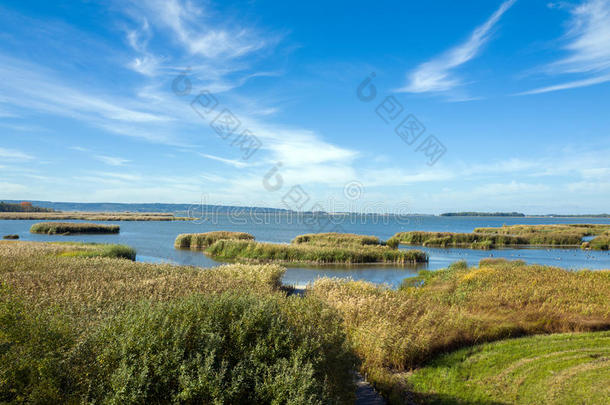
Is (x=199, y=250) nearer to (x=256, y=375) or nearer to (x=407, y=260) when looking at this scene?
(x=407, y=260)

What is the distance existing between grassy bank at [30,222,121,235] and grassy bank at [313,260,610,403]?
189 feet

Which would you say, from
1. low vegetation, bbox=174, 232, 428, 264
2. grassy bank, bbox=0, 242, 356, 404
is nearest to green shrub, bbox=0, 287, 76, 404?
grassy bank, bbox=0, 242, 356, 404

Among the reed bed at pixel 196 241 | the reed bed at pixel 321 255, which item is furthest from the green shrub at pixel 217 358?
the reed bed at pixel 196 241

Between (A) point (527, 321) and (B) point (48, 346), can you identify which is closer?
(B) point (48, 346)

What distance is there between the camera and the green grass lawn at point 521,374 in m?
6.68

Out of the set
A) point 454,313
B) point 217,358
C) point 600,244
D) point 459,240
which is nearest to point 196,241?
point 454,313

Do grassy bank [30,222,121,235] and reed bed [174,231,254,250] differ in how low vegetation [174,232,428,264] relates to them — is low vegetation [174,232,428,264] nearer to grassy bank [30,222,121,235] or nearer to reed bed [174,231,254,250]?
reed bed [174,231,254,250]

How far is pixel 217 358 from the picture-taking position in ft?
15.6

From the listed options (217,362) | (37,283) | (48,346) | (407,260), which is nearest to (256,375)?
(217,362)

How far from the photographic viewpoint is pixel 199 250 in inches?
1492

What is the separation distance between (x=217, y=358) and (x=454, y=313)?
7.88 metres

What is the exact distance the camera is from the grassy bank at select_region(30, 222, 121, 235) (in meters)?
56.6

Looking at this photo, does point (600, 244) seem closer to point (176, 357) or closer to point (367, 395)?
point (367, 395)

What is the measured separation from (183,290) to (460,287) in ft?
33.2
